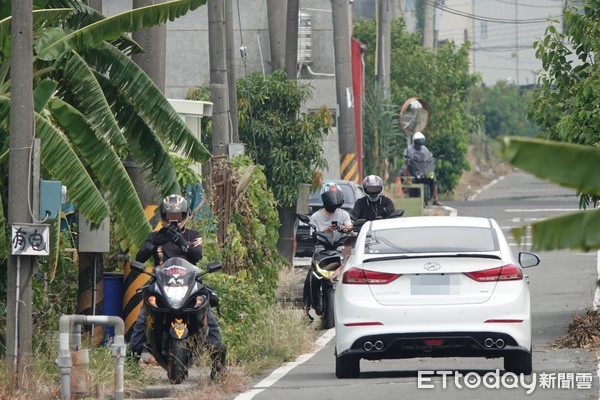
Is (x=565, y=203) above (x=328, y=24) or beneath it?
beneath

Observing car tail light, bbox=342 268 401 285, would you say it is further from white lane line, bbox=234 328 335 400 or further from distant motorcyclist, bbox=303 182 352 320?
distant motorcyclist, bbox=303 182 352 320

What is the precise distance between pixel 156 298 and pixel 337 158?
87.6ft

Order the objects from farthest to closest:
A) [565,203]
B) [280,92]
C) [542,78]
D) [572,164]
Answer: [565,203]
[280,92]
[542,78]
[572,164]

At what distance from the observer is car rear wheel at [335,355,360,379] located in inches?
A: 548

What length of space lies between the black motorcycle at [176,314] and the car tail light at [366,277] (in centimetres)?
123

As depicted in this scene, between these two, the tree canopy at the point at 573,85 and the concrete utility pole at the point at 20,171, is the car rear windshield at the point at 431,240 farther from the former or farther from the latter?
the concrete utility pole at the point at 20,171

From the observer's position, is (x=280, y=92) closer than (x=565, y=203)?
Yes

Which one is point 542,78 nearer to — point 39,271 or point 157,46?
point 157,46

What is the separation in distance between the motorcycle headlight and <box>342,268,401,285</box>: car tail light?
142 cm

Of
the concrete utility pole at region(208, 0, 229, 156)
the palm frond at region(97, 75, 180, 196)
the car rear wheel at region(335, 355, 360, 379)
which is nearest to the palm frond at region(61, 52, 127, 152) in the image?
the palm frond at region(97, 75, 180, 196)

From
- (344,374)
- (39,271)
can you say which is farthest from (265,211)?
(344,374)

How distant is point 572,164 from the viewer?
17.3 feet

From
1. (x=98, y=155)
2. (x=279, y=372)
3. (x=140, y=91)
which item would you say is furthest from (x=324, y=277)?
(x=98, y=155)

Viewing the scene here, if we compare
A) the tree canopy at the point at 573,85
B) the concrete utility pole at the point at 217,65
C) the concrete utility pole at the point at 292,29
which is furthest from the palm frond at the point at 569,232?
the concrete utility pole at the point at 292,29
